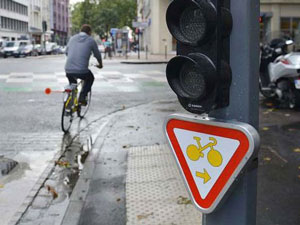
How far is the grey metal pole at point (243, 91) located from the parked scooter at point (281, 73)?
7.57 meters

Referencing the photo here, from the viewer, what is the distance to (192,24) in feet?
7.16

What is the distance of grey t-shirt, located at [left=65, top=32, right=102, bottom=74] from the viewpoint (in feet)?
28.6

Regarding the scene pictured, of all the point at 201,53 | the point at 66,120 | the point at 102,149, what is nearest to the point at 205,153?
the point at 201,53

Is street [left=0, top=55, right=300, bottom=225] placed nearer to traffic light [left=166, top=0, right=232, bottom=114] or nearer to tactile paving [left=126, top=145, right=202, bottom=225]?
tactile paving [left=126, top=145, right=202, bottom=225]

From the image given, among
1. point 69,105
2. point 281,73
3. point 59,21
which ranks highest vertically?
point 59,21

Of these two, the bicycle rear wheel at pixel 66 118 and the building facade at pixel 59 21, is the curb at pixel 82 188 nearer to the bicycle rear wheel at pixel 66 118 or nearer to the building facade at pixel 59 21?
the bicycle rear wheel at pixel 66 118

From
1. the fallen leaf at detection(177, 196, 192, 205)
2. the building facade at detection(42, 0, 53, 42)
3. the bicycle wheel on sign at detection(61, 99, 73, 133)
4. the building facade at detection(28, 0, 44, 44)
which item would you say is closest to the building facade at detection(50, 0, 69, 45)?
the building facade at detection(42, 0, 53, 42)

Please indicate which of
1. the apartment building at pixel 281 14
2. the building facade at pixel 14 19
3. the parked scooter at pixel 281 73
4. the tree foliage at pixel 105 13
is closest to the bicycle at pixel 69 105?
the parked scooter at pixel 281 73

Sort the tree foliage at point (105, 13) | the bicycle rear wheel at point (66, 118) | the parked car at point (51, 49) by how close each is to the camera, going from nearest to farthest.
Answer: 1. the bicycle rear wheel at point (66, 118)
2. the parked car at point (51, 49)
3. the tree foliage at point (105, 13)

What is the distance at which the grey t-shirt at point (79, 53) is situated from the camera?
8711 millimetres

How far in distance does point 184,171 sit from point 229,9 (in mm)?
827

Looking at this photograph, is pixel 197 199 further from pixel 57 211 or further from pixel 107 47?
pixel 107 47

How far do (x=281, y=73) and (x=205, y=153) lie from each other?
8.02 metres

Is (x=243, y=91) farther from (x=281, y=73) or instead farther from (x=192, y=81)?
(x=281, y=73)
